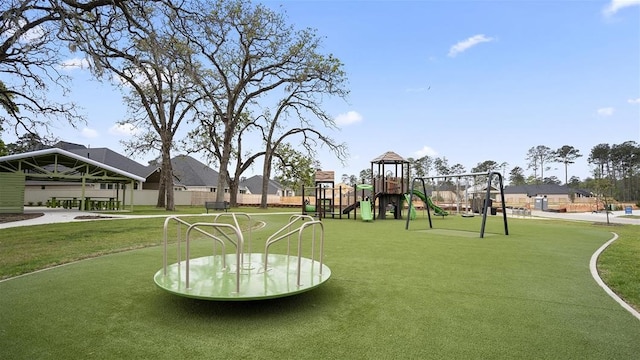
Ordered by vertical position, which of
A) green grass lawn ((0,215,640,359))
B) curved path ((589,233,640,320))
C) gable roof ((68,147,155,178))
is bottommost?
curved path ((589,233,640,320))

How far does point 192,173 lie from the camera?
46.9m

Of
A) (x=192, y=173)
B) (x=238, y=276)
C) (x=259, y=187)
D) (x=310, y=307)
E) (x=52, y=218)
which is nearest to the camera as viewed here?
(x=238, y=276)

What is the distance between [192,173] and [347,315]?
46688 mm

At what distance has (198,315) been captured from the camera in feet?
12.8

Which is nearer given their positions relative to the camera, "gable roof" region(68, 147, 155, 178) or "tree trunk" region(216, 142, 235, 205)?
"tree trunk" region(216, 142, 235, 205)

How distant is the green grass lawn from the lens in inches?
121

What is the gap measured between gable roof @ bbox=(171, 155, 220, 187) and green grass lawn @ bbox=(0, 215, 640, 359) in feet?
131

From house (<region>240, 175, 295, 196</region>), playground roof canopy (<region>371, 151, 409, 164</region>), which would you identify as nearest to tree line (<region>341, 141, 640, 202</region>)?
house (<region>240, 175, 295, 196</region>)

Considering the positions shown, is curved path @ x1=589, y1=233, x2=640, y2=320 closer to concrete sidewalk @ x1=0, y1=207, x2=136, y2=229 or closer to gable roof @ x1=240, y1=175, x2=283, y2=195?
concrete sidewalk @ x1=0, y1=207, x2=136, y2=229

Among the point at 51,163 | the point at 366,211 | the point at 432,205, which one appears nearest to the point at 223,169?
the point at 51,163

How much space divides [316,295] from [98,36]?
542 inches

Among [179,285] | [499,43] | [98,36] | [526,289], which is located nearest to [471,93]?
[499,43]

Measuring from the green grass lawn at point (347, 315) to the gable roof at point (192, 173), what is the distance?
3997cm

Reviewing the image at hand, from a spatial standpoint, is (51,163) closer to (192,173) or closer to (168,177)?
(168,177)
